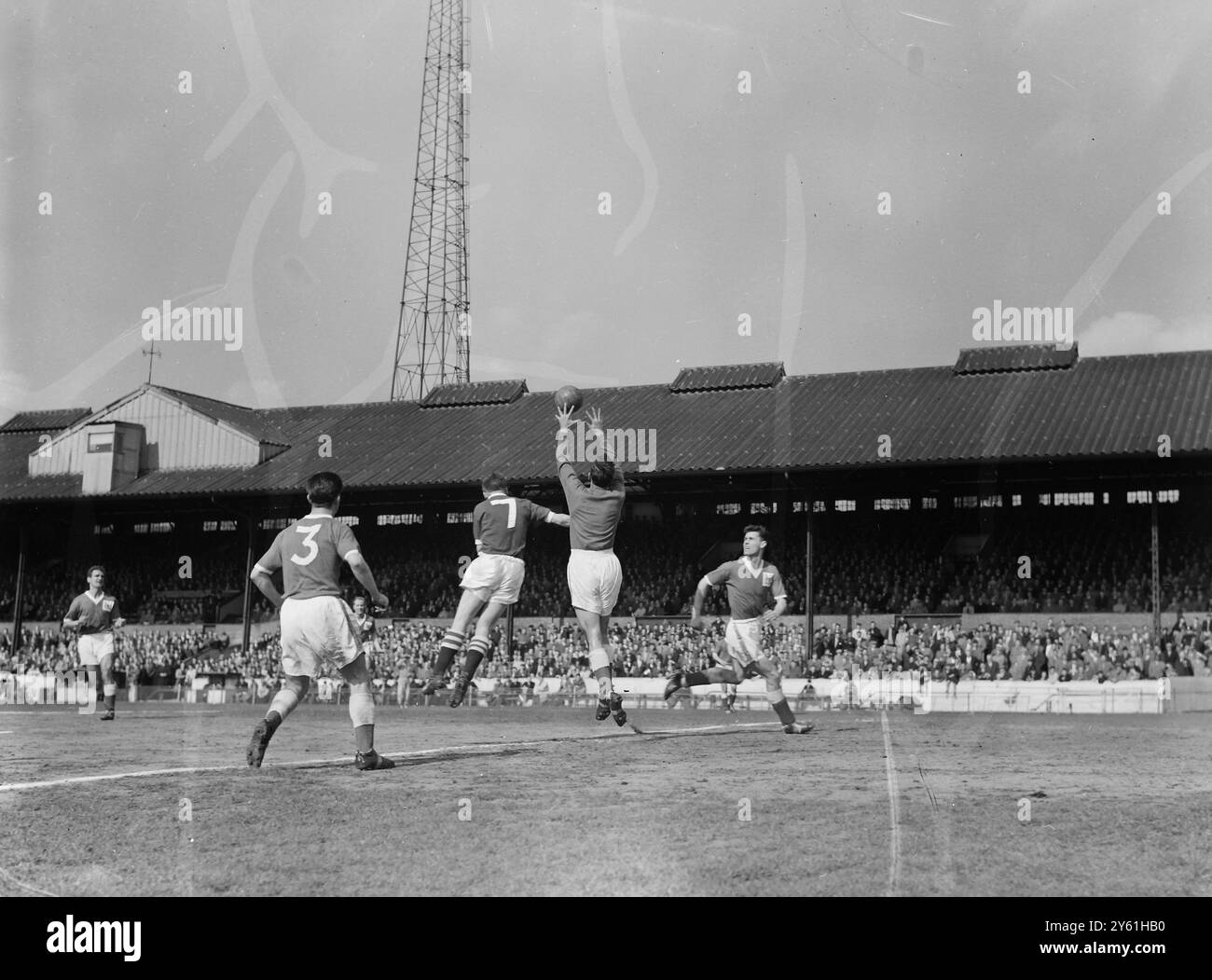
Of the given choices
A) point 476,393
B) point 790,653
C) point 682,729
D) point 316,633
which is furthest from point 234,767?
point 476,393

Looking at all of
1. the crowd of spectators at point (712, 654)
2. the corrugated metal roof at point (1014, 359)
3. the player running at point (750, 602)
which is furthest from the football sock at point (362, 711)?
the corrugated metal roof at point (1014, 359)

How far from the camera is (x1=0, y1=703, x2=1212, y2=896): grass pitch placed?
5.87 m

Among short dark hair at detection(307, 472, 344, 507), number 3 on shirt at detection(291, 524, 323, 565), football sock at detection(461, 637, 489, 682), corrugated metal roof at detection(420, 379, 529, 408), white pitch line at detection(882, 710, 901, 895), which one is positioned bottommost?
white pitch line at detection(882, 710, 901, 895)

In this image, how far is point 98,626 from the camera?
57.2 ft

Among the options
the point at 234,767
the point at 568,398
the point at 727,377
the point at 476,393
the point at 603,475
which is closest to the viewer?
the point at 234,767

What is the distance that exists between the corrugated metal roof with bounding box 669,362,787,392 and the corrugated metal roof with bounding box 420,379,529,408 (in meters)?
4.89

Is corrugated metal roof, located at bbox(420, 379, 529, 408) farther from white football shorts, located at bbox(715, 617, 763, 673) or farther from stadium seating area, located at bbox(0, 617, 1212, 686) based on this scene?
white football shorts, located at bbox(715, 617, 763, 673)

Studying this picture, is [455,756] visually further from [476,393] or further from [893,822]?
[476,393]

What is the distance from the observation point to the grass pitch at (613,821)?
587 cm

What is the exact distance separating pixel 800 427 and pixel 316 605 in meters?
22.6

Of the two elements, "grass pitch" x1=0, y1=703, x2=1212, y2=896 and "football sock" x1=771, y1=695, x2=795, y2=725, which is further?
A: "football sock" x1=771, y1=695, x2=795, y2=725

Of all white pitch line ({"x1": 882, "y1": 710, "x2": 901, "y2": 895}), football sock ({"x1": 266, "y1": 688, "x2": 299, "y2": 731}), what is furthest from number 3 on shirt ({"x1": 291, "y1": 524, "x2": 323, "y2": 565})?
white pitch line ({"x1": 882, "y1": 710, "x2": 901, "y2": 895})
